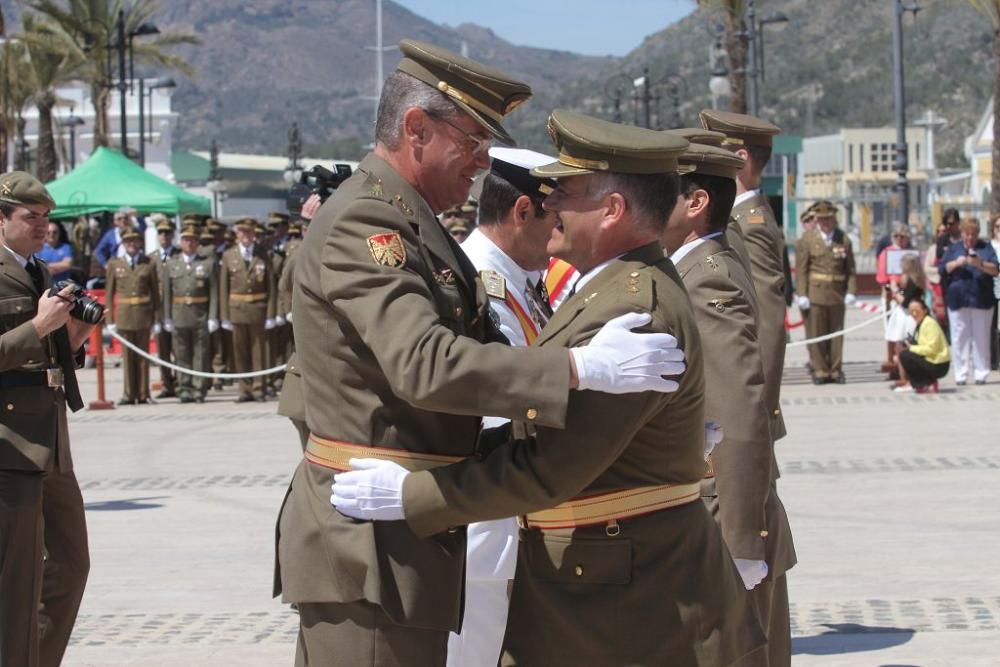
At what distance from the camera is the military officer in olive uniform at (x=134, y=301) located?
765 inches

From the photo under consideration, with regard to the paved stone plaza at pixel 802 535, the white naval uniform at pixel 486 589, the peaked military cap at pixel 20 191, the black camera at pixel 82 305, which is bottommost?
the paved stone plaza at pixel 802 535

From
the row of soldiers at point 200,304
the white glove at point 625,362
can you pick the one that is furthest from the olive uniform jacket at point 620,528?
the row of soldiers at point 200,304

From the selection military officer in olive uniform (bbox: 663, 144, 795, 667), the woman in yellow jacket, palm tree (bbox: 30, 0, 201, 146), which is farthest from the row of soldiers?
palm tree (bbox: 30, 0, 201, 146)

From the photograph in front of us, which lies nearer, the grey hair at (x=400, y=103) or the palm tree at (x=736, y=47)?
the grey hair at (x=400, y=103)

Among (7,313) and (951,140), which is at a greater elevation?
(951,140)

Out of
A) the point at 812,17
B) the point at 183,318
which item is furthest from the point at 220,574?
the point at 812,17

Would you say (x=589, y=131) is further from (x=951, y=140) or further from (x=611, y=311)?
(x=951, y=140)

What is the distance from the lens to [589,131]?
3701mm

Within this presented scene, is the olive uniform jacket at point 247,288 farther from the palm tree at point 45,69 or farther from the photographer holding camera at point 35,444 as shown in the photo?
the palm tree at point 45,69

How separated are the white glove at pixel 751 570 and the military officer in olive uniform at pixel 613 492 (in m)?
1.05

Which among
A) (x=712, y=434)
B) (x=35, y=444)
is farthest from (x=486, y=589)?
(x=35, y=444)

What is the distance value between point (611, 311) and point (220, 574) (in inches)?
230

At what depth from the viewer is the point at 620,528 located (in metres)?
3.69

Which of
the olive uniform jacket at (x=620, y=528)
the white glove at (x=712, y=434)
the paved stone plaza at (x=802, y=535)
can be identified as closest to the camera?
the olive uniform jacket at (x=620, y=528)
